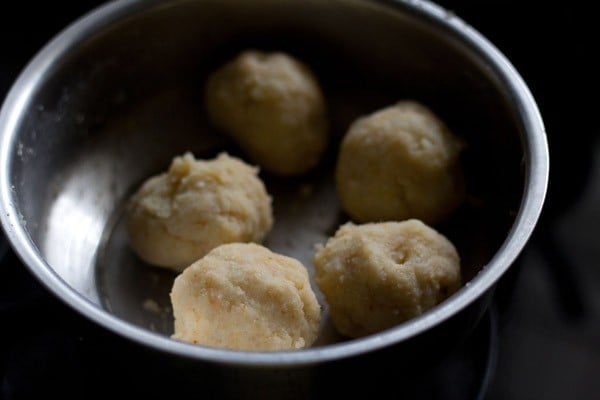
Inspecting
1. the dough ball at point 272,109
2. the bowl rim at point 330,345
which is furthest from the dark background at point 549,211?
the dough ball at point 272,109

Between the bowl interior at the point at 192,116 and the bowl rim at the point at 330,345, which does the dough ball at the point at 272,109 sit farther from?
Answer: the bowl rim at the point at 330,345

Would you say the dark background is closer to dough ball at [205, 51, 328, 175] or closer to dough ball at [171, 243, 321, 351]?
dough ball at [171, 243, 321, 351]

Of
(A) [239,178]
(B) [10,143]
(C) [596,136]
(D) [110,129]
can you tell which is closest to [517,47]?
(C) [596,136]

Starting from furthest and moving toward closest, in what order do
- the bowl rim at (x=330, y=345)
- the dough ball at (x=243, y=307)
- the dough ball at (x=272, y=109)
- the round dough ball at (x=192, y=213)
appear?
the dough ball at (x=272, y=109), the round dough ball at (x=192, y=213), the dough ball at (x=243, y=307), the bowl rim at (x=330, y=345)

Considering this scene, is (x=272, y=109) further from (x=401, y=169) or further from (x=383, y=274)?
(x=383, y=274)

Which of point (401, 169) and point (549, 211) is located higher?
point (401, 169)

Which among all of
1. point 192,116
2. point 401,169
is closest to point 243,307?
point 401,169

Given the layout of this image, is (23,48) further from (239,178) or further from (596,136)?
(596,136)
